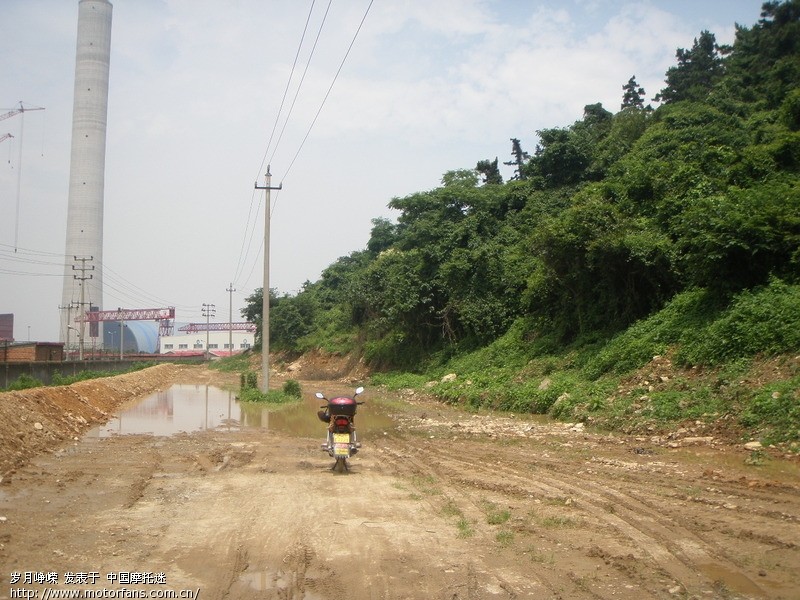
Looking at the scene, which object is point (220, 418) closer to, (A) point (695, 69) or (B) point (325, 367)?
(B) point (325, 367)

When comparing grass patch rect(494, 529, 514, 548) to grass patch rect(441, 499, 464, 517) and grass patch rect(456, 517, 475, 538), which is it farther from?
grass patch rect(441, 499, 464, 517)

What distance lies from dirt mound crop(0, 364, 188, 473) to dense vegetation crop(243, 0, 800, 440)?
39.5ft

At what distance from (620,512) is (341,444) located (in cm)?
464

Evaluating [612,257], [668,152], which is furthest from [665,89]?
[612,257]

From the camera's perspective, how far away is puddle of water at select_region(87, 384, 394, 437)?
17484 mm

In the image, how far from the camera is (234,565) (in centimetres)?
570

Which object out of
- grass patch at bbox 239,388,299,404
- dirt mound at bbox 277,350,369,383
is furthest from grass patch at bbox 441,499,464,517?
A: dirt mound at bbox 277,350,369,383

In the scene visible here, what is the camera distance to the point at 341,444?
1052 centimetres

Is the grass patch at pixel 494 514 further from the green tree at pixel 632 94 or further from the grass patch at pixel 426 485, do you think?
the green tree at pixel 632 94

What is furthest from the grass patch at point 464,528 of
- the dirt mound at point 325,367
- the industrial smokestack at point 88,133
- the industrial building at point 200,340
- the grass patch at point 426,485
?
the industrial building at point 200,340

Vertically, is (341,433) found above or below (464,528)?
above

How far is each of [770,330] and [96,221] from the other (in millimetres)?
89370

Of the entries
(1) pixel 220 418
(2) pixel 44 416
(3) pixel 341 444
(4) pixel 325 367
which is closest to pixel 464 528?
(3) pixel 341 444

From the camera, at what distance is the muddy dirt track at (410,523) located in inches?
206
